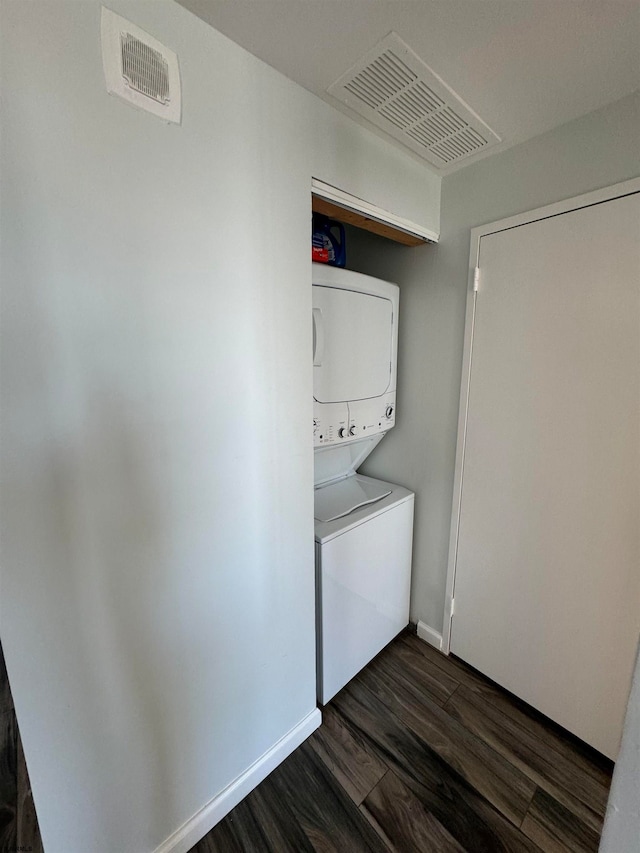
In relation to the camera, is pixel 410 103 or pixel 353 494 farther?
pixel 353 494

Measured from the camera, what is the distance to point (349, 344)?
59.4 inches

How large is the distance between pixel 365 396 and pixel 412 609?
4.30 feet

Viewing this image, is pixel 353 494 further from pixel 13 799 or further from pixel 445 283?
pixel 13 799

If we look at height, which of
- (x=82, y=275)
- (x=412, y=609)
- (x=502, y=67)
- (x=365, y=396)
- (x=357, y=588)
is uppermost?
(x=502, y=67)

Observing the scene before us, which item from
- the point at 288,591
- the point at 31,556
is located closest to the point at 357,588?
the point at 288,591

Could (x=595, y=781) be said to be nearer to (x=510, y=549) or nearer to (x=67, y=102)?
(x=510, y=549)

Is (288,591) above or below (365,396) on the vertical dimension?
below

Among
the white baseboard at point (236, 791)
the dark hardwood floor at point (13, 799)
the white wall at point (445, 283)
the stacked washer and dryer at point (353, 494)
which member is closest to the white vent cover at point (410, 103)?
the white wall at point (445, 283)

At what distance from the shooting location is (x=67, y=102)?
2.33 ft

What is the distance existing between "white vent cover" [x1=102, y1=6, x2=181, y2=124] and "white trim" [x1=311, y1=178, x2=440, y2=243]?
0.46 meters

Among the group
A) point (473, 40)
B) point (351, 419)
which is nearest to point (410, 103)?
point (473, 40)

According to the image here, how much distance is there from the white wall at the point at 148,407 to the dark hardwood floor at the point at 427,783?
9.6 inches

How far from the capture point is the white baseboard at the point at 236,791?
111 cm

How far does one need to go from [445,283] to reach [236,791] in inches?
85.8
